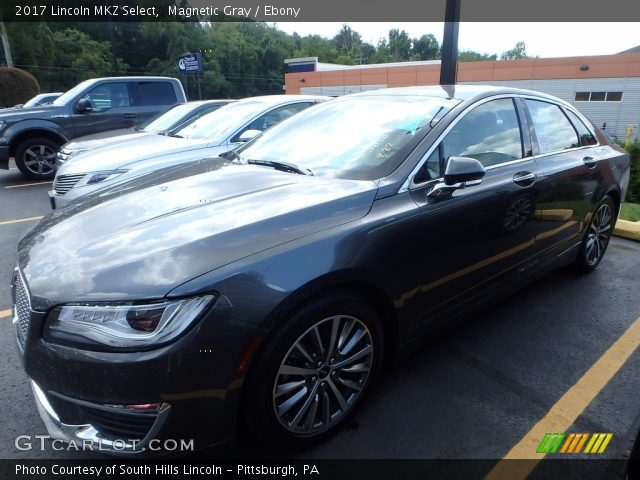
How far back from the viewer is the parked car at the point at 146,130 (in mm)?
6031

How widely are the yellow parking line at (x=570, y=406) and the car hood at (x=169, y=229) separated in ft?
4.45

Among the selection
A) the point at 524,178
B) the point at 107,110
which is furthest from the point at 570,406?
the point at 107,110

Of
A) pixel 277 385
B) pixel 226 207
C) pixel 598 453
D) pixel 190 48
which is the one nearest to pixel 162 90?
pixel 226 207

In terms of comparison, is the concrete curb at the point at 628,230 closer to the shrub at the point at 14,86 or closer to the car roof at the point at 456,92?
the car roof at the point at 456,92

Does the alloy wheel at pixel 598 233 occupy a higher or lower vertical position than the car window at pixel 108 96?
lower

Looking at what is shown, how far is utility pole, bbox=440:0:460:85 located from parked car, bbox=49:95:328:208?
209 cm

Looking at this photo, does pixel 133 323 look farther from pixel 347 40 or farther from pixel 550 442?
pixel 347 40

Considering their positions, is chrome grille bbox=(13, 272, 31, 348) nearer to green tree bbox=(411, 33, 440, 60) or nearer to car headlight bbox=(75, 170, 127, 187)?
car headlight bbox=(75, 170, 127, 187)

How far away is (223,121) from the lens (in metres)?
6.04

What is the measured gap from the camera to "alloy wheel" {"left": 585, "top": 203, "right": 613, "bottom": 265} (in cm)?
389

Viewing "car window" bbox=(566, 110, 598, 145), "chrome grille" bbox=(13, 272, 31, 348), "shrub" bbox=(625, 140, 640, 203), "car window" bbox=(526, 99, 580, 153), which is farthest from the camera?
"shrub" bbox=(625, 140, 640, 203)

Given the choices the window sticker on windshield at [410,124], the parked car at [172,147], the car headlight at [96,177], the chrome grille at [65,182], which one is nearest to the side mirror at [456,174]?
the window sticker on windshield at [410,124]

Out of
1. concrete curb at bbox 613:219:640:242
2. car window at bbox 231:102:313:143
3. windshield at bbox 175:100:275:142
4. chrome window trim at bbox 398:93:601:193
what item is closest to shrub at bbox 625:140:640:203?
concrete curb at bbox 613:219:640:242

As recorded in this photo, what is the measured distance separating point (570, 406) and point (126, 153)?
497 cm
